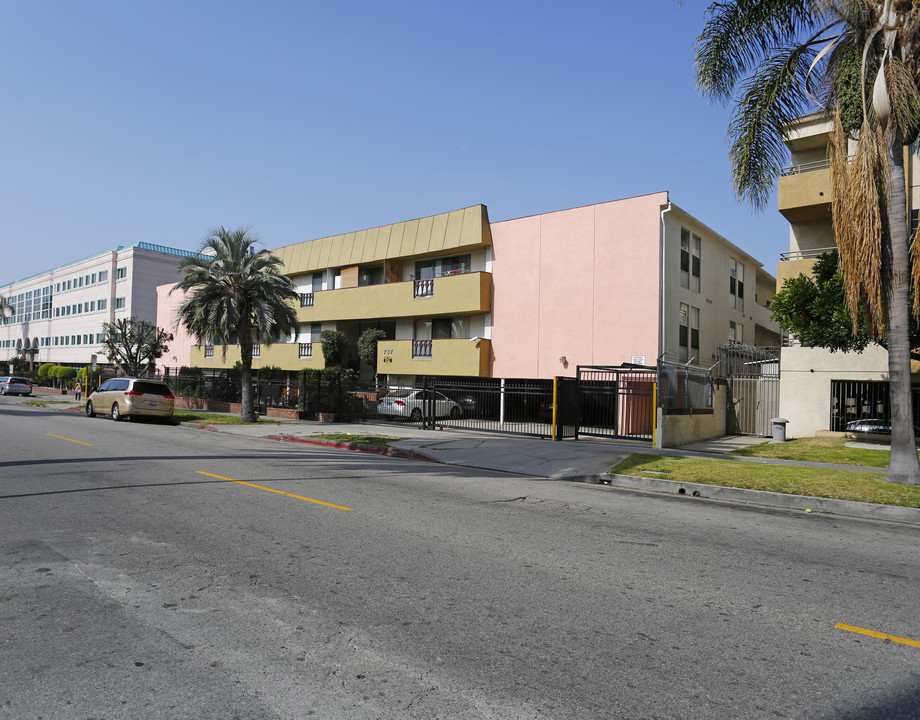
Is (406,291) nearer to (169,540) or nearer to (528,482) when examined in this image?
(528,482)

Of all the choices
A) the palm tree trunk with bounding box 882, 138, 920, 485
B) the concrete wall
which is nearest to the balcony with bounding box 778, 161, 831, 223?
the concrete wall

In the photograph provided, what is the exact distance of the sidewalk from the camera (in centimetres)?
1012

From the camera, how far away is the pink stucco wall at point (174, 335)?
166 feet

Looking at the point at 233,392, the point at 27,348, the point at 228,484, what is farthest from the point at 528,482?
the point at 27,348

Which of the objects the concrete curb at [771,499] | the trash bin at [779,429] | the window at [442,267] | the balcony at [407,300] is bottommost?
the concrete curb at [771,499]

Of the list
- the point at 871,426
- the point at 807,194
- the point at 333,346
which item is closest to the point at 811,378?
the point at 871,426

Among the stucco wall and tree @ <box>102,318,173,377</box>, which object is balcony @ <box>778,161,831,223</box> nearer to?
the stucco wall

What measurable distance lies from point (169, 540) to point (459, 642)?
3751mm

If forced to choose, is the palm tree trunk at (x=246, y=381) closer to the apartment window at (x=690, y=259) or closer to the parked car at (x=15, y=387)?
the apartment window at (x=690, y=259)

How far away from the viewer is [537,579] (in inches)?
218

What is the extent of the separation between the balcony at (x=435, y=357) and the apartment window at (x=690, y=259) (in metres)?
8.86

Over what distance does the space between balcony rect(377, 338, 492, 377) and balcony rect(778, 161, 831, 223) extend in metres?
13.1

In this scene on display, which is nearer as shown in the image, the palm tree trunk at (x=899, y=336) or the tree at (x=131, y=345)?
the palm tree trunk at (x=899, y=336)

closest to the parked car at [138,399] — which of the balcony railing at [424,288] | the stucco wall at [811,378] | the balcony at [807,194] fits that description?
the balcony railing at [424,288]
